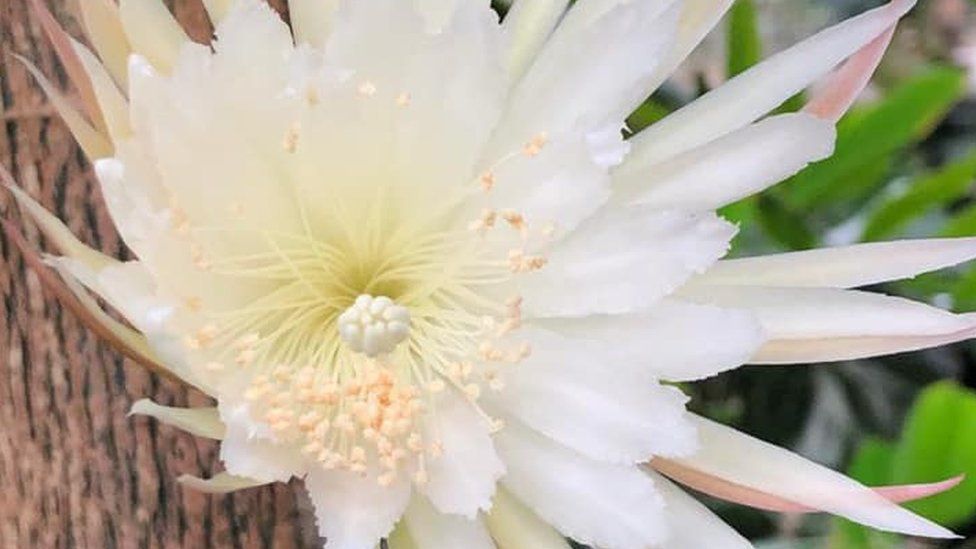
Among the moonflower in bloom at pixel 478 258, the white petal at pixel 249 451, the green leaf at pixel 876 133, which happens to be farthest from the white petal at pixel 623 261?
the green leaf at pixel 876 133

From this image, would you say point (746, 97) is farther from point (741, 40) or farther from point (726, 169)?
point (741, 40)

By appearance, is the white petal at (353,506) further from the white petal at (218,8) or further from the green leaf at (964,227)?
the green leaf at (964,227)

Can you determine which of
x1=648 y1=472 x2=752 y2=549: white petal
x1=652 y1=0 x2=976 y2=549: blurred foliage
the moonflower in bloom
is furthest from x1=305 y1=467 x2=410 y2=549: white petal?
x1=652 y1=0 x2=976 y2=549: blurred foliage

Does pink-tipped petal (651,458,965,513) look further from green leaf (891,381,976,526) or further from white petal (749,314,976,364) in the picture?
green leaf (891,381,976,526)

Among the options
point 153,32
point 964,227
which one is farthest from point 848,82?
point 964,227

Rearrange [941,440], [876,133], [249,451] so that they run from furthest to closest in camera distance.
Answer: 1. [876,133]
2. [941,440]
3. [249,451]

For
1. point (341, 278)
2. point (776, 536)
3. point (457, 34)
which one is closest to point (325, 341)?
point (341, 278)

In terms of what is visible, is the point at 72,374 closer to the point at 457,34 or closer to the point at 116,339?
the point at 116,339
